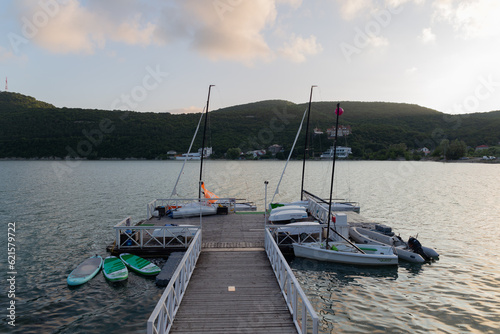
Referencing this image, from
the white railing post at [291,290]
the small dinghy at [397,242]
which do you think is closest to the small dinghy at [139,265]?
the white railing post at [291,290]

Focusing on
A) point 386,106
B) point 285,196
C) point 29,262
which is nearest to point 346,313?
point 29,262

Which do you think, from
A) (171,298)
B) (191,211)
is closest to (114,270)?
(171,298)

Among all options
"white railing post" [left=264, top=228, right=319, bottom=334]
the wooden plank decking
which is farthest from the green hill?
"white railing post" [left=264, top=228, right=319, bottom=334]

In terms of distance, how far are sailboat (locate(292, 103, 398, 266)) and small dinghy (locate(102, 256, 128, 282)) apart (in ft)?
30.1

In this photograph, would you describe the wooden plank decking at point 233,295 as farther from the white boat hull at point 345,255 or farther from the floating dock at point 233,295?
the white boat hull at point 345,255

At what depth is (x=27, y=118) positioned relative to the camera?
14288 centimetres

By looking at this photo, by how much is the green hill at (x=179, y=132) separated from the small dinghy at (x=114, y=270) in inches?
4423

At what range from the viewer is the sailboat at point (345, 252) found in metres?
16.3

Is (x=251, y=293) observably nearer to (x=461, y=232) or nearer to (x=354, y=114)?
(x=461, y=232)

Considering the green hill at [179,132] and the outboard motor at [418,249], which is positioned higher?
the green hill at [179,132]

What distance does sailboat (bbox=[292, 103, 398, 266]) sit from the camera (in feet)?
53.5

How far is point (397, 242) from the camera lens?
1930cm

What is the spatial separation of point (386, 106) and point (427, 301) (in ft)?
679

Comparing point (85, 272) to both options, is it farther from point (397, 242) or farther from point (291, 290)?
point (397, 242)
